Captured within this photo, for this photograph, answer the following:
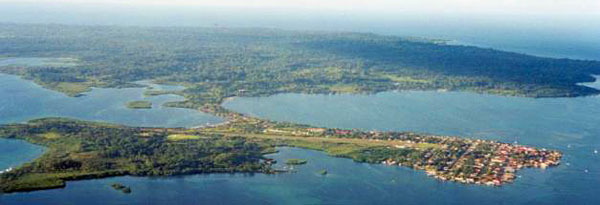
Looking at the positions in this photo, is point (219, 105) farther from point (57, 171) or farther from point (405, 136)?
point (57, 171)

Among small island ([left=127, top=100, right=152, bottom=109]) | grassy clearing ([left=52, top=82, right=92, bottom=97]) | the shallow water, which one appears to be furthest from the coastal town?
grassy clearing ([left=52, top=82, right=92, bottom=97])

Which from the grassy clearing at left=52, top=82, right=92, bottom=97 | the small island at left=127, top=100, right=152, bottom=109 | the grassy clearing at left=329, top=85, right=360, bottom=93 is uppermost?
the grassy clearing at left=329, top=85, right=360, bottom=93

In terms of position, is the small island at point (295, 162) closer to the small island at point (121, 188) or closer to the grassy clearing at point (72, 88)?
the small island at point (121, 188)

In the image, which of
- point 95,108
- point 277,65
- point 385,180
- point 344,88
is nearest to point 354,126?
point 385,180

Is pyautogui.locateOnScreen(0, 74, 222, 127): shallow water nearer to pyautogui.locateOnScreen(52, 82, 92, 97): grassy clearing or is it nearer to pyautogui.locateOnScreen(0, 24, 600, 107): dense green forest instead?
pyautogui.locateOnScreen(52, 82, 92, 97): grassy clearing

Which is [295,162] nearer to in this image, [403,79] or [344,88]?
[344,88]

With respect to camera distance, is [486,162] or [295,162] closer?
[295,162]
